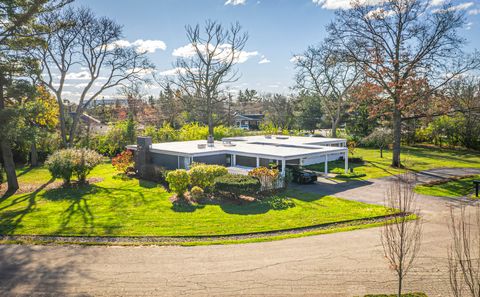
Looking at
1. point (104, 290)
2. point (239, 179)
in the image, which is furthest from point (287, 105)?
point (104, 290)

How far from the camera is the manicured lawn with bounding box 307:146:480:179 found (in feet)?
89.1

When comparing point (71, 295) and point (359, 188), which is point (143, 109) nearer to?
point (359, 188)

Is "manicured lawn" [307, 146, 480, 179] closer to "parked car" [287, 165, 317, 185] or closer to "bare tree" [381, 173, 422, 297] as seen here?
"parked car" [287, 165, 317, 185]

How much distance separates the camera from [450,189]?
2039cm

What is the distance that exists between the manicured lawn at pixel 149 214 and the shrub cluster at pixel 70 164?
128cm

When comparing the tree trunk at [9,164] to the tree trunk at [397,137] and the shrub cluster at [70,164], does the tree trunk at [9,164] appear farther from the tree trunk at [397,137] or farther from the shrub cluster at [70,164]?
the tree trunk at [397,137]

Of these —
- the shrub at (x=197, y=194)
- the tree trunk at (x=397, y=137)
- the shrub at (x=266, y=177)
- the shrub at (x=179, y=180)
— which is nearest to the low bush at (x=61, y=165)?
the shrub at (x=179, y=180)

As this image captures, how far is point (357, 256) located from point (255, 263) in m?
3.12

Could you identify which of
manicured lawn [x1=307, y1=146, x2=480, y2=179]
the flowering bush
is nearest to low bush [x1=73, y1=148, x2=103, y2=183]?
the flowering bush

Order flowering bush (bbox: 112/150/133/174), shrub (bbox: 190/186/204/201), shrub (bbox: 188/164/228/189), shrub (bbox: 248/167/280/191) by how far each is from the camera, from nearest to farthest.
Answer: shrub (bbox: 190/186/204/201) → shrub (bbox: 188/164/228/189) → shrub (bbox: 248/167/280/191) → flowering bush (bbox: 112/150/133/174)

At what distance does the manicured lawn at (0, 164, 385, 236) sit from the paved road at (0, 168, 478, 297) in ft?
5.93

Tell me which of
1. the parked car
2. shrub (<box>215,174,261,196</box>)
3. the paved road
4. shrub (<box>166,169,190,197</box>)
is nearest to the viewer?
the paved road

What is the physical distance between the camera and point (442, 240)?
11852 millimetres

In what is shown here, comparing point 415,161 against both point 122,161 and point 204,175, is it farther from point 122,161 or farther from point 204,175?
point 122,161
